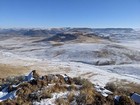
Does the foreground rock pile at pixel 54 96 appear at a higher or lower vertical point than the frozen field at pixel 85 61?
higher

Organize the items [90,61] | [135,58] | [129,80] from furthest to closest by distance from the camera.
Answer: [135,58] < [90,61] < [129,80]

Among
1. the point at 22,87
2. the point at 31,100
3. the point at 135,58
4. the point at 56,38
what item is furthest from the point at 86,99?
the point at 56,38

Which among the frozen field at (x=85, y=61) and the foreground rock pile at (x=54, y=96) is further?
the frozen field at (x=85, y=61)

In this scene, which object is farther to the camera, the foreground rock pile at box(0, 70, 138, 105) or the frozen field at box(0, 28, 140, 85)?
the frozen field at box(0, 28, 140, 85)

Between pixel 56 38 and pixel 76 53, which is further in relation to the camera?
pixel 56 38

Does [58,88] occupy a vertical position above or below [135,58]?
above

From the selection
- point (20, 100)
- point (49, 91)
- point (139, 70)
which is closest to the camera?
point (20, 100)

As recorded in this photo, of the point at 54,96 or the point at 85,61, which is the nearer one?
the point at 54,96

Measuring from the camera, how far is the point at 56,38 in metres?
151

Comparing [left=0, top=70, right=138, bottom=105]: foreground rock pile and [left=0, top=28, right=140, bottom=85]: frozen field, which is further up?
[left=0, top=70, right=138, bottom=105]: foreground rock pile

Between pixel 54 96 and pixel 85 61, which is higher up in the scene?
pixel 54 96

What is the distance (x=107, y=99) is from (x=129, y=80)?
35.4 metres

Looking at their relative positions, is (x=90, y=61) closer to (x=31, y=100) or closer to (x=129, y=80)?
(x=129, y=80)

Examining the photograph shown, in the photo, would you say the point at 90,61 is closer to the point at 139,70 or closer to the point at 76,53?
the point at 76,53
